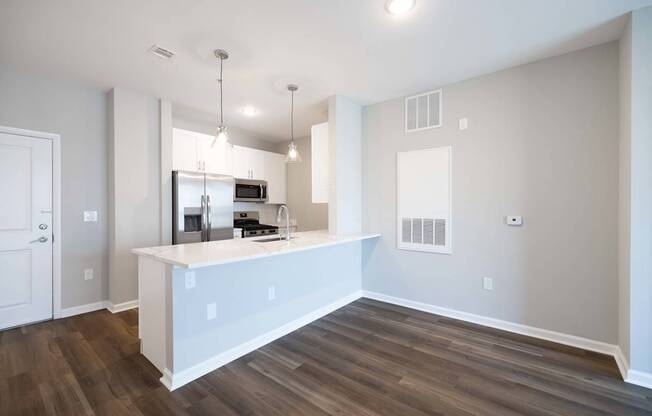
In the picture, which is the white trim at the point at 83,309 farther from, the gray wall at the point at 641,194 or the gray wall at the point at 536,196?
the gray wall at the point at 641,194

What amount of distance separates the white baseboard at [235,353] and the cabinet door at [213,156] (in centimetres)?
268

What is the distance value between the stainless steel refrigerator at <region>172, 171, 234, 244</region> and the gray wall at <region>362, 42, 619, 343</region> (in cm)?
264

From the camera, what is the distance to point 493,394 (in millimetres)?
→ 1971

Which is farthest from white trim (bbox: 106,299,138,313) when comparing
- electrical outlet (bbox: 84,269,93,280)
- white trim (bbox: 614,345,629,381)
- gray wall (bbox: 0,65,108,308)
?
white trim (bbox: 614,345,629,381)

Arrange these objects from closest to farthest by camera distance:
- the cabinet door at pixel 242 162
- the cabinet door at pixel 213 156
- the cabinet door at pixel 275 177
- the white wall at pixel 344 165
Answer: the white wall at pixel 344 165 < the cabinet door at pixel 213 156 < the cabinet door at pixel 242 162 < the cabinet door at pixel 275 177

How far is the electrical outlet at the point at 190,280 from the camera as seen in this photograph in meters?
2.11

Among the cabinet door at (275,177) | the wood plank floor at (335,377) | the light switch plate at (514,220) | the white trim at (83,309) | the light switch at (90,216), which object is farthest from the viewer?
the cabinet door at (275,177)

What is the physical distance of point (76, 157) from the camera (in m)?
3.30

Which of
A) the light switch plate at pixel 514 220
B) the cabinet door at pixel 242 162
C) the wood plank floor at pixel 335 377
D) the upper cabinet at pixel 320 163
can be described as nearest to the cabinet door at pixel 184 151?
the cabinet door at pixel 242 162

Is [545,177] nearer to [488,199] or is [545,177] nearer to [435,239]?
[488,199]

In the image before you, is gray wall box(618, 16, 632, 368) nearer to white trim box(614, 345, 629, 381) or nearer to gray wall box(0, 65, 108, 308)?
white trim box(614, 345, 629, 381)

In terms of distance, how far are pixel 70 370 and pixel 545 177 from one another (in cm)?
437

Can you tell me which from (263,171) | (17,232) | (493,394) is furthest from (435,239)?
(17,232)

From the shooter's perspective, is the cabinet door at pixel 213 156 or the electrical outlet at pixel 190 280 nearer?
the electrical outlet at pixel 190 280
